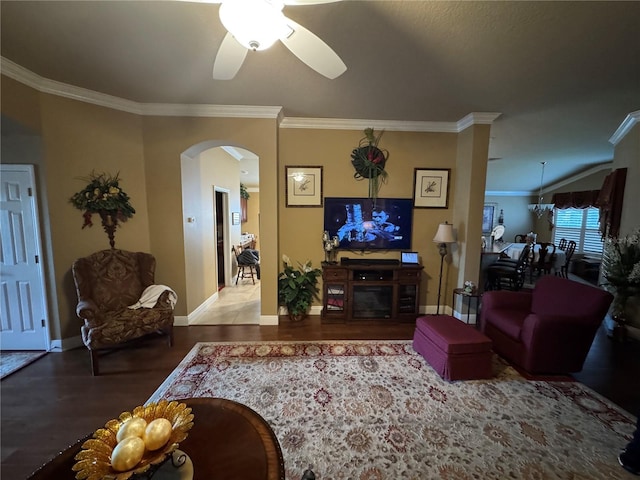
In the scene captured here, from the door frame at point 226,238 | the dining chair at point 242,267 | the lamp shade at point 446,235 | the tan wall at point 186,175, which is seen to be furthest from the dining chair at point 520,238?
the door frame at point 226,238

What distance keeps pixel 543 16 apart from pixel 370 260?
286 centimetres

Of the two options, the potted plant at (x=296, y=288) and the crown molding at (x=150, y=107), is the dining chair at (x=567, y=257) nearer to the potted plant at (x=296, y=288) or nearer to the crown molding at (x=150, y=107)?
the potted plant at (x=296, y=288)

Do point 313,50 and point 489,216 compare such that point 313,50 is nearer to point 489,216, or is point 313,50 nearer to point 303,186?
point 303,186

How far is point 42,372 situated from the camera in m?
2.41

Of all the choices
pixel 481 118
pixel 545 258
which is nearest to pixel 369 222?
pixel 481 118

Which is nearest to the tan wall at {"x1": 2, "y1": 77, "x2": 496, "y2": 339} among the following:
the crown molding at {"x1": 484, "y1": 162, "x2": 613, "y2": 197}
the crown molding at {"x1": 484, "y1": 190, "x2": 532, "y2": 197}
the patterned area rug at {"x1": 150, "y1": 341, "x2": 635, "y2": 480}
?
the patterned area rug at {"x1": 150, "y1": 341, "x2": 635, "y2": 480}

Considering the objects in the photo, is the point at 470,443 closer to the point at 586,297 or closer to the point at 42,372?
the point at 586,297

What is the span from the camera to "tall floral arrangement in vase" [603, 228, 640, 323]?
3.08 meters

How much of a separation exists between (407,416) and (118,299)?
3.16 m

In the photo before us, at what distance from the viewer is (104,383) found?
2273 mm

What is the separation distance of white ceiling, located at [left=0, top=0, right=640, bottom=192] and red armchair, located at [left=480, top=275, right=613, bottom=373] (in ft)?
6.80

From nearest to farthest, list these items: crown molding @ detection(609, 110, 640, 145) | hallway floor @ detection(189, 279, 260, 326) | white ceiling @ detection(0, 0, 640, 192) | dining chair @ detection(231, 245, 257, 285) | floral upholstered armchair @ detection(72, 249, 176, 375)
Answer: white ceiling @ detection(0, 0, 640, 192) < floral upholstered armchair @ detection(72, 249, 176, 375) < crown molding @ detection(609, 110, 640, 145) < hallway floor @ detection(189, 279, 260, 326) < dining chair @ detection(231, 245, 257, 285)

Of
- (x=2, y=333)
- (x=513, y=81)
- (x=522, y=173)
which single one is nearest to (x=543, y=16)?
(x=513, y=81)

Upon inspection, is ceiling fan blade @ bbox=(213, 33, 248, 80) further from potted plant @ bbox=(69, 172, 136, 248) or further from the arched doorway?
potted plant @ bbox=(69, 172, 136, 248)
